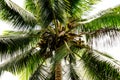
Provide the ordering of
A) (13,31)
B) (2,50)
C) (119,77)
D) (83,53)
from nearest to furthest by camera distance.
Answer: (119,77)
(2,50)
(83,53)
(13,31)

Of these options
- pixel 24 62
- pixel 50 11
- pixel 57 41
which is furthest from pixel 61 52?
pixel 24 62

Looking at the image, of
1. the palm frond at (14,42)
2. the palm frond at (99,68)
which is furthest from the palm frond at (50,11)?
the palm frond at (99,68)

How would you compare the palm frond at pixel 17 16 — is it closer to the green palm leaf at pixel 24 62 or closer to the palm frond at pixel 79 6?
the green palm leaf at pixel 24 62

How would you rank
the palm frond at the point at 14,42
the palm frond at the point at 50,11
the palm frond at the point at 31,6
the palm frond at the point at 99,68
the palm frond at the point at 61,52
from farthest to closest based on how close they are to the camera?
1. the palm frond at the point at 31,6
2. the palm frond at the point at 14,42
3. the palm frond at the point at 61,52
4. the palm frond at the point at 50,11
5. the palm frond at the point at 99,68

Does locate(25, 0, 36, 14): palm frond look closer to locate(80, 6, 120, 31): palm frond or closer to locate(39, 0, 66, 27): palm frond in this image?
locate(39, 0, 66, 27): palm frond

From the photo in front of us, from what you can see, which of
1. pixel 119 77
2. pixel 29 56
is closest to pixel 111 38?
pixel 119 77

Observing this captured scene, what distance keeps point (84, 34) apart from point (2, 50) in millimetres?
2942

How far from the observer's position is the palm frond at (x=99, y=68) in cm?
1150

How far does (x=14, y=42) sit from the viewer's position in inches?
487

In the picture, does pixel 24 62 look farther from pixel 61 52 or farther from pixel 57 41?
pixel 61 52

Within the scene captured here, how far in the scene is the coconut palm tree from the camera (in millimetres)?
11961

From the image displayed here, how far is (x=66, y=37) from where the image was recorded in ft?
42.7

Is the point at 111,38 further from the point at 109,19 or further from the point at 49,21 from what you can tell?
the point at 49,21

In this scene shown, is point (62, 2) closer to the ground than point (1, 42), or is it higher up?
higher up
